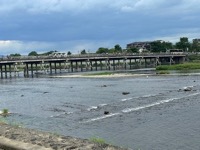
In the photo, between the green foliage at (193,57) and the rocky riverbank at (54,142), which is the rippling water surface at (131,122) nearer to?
the rocky riverbank at (54,142)

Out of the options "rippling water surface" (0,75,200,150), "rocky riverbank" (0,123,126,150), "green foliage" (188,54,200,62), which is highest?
"green foliage" (188,54,200,62)

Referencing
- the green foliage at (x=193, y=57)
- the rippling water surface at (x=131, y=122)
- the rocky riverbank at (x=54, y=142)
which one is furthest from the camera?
the green foliage at (x=193, y=57)

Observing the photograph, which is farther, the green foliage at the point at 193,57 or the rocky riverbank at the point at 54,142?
the green foliage at the point at 193,57

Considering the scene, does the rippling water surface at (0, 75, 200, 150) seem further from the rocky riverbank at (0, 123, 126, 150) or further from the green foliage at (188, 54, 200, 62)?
the green foliage at (188, 54, 200, 62)

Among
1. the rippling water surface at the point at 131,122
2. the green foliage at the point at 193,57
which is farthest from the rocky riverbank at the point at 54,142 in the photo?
the green foliage at the point at 193,57

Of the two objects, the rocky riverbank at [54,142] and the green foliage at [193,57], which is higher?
the green foliage at [193,57]

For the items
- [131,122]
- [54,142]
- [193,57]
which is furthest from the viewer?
[193,57]

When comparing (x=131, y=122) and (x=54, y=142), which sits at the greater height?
(x=54, y=142)

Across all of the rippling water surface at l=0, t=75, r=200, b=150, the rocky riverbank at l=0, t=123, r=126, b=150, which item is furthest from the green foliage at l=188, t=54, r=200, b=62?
the rocky riverbank at l=0, t=123, r=126, b=150

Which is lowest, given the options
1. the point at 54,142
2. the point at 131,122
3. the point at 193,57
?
the point at 131,122

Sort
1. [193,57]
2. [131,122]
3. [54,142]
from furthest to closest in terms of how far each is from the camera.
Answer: [193,57] → [131,122] → [54,142]

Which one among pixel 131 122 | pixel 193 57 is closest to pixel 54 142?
pixel 131 122

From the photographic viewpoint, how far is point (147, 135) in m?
18.3

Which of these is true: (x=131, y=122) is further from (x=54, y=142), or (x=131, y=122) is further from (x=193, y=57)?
(x=193, y=57)
